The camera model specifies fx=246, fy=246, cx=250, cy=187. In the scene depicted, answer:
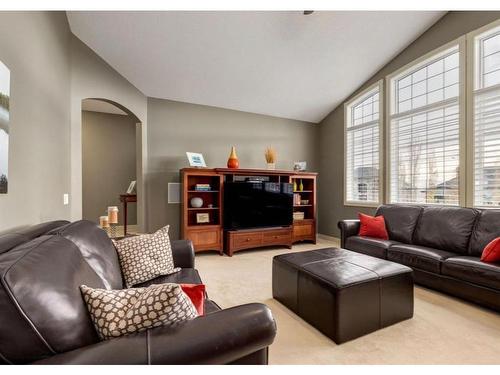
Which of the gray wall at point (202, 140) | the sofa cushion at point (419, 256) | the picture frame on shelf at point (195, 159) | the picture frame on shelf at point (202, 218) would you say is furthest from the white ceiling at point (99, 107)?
the sofa cushion at point (419, 256)

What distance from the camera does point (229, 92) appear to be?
425 centimetres

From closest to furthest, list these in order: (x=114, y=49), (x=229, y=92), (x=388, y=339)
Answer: (x=388, y=339), (x=114, y=49), (x=229, y=92)

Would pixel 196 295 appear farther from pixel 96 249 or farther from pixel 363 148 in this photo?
pixel 363 148

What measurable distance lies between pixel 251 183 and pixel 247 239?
3.12 ft

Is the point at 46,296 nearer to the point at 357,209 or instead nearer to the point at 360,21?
the point at 360,21

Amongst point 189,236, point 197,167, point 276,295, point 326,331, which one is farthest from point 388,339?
point 197,167

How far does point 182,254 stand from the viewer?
6.82 ft

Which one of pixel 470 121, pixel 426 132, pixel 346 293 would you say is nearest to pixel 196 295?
pixel 346 293

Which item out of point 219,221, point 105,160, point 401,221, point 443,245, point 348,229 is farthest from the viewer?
point 105,160

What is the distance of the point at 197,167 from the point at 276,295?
2.39 metres

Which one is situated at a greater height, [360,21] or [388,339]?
[360,21]

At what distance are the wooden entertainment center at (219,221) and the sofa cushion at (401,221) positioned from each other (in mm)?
1533

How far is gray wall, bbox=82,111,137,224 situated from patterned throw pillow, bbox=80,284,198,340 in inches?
205

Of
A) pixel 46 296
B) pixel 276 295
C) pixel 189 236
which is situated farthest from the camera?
pixel 189 236
